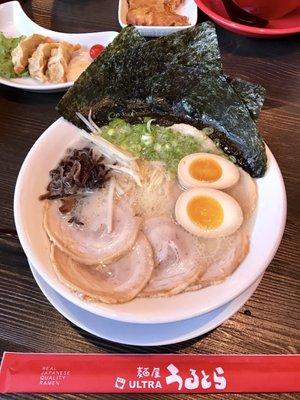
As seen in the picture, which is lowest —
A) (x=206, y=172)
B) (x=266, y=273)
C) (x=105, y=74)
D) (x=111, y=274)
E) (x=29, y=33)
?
(x=266, y=273)

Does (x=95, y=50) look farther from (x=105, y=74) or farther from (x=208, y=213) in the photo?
(x=208, y=213)

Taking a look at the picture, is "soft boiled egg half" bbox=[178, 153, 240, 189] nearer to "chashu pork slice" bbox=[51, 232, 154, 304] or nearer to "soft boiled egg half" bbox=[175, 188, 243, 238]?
"soft boiled egg half" bbox=[175, 188, 243, 238]

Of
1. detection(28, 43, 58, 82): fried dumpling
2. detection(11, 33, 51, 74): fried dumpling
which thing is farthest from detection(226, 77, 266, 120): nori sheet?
detection(11, 33, 51, 74): fried dumpling

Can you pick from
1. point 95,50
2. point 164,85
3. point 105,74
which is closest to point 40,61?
point 95,50

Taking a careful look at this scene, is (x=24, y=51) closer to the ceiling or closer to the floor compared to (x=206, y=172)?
closer to the ceiling

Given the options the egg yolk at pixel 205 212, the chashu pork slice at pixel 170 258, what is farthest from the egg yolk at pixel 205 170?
the chashu pork slice at pixel 170 258

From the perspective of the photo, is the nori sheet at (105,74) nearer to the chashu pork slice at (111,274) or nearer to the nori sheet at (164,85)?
the nori sheet at (164,85)

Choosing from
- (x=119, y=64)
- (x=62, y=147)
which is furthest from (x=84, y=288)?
(x=119, y=64)
